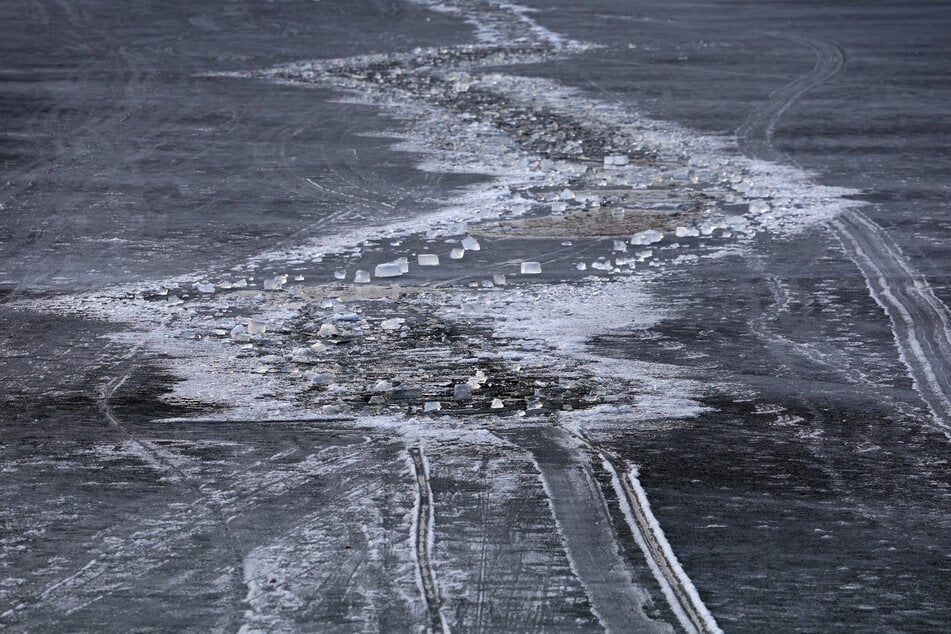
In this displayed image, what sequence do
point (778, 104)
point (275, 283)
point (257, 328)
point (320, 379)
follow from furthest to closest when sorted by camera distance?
point (778, 104) → point (275, 283) → point (257, 328) → point (320, 379)

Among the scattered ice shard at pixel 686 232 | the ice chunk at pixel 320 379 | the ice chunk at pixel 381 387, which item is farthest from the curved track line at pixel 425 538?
the scattered ice shard at pixel 686 232

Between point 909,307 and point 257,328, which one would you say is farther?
point 909,307

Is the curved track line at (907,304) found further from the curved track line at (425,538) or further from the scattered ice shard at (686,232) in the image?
Result: the curved track line at (425,538)

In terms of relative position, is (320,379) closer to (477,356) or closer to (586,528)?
(477,356)

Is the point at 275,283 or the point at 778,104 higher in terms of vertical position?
the point at 778,104

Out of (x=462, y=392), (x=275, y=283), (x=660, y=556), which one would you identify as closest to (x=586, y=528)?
(x=660, y=556)

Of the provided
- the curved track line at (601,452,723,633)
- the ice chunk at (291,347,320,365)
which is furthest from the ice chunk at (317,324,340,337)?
the curved track line at (601,452,723,633)

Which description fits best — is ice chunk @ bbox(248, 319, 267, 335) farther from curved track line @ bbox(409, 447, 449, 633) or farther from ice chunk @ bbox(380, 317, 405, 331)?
curved track line @ bbox(409, 447, 449, 633)

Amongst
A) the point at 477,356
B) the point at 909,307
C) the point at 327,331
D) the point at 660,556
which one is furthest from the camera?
the point at 909,307
